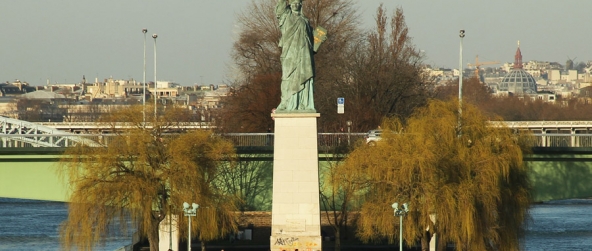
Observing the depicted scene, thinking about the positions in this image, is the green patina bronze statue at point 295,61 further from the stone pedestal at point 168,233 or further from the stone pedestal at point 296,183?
the stone pedestal at point 168,233

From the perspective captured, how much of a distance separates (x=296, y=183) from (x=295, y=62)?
3568 millimetres

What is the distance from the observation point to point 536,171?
55.1m

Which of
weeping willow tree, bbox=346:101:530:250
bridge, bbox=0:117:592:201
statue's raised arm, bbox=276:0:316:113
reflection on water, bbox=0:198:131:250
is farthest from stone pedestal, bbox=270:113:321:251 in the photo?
reflection on water, bbox=0:198:131:250

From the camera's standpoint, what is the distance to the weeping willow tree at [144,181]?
49.4 m

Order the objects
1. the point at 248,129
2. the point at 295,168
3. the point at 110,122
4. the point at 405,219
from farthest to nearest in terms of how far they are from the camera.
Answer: the point at 248,129 < the point at 110,122 < the point at 405,219 < the point at 295,168

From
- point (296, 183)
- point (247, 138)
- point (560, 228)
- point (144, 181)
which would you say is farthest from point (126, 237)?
point (296, 183)

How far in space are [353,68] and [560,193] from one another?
30789 mm

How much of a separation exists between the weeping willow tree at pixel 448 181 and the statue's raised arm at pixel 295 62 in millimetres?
5938

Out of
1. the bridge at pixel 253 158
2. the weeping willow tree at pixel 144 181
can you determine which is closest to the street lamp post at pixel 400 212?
the weeping willow tree at pixel 144 181

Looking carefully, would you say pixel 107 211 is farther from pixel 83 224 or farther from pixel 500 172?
pixel 500 172

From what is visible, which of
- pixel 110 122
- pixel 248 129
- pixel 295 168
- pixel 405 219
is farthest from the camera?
pixel 248 129

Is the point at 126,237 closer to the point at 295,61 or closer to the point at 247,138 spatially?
the point at 247,138

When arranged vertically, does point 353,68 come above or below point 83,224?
above

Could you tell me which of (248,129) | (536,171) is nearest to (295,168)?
(536,171)
